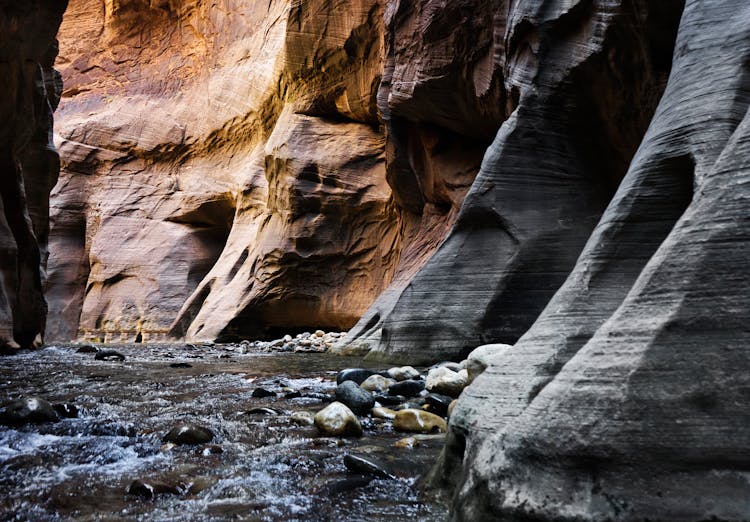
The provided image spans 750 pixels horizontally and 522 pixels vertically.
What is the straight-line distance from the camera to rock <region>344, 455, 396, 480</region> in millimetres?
2367

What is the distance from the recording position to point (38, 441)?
2980 mm

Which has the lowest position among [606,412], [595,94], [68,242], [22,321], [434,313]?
[68,242]

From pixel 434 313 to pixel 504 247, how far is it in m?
1.14

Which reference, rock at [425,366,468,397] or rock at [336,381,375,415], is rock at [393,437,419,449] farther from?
rock at [425,366,468,397]

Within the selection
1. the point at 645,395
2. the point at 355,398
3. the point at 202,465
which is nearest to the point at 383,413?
the point at 355,398

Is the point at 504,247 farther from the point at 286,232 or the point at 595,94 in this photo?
the point at 286,232

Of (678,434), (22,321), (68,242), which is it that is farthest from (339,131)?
(678,434)

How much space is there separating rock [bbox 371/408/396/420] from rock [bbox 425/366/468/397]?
65 centimetres

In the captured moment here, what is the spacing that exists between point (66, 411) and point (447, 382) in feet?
8.23

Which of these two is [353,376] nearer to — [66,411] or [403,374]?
[403,374]

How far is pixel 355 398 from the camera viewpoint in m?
3.84

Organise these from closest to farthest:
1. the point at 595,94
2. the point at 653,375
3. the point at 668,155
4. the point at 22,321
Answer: the point at 653,375, the point at 668,155, the point at 595,94, the point at 22,321

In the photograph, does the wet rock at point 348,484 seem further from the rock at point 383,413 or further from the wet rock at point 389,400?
the wet rock at point 389,400

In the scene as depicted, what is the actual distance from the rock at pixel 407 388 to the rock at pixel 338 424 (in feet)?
3.77
